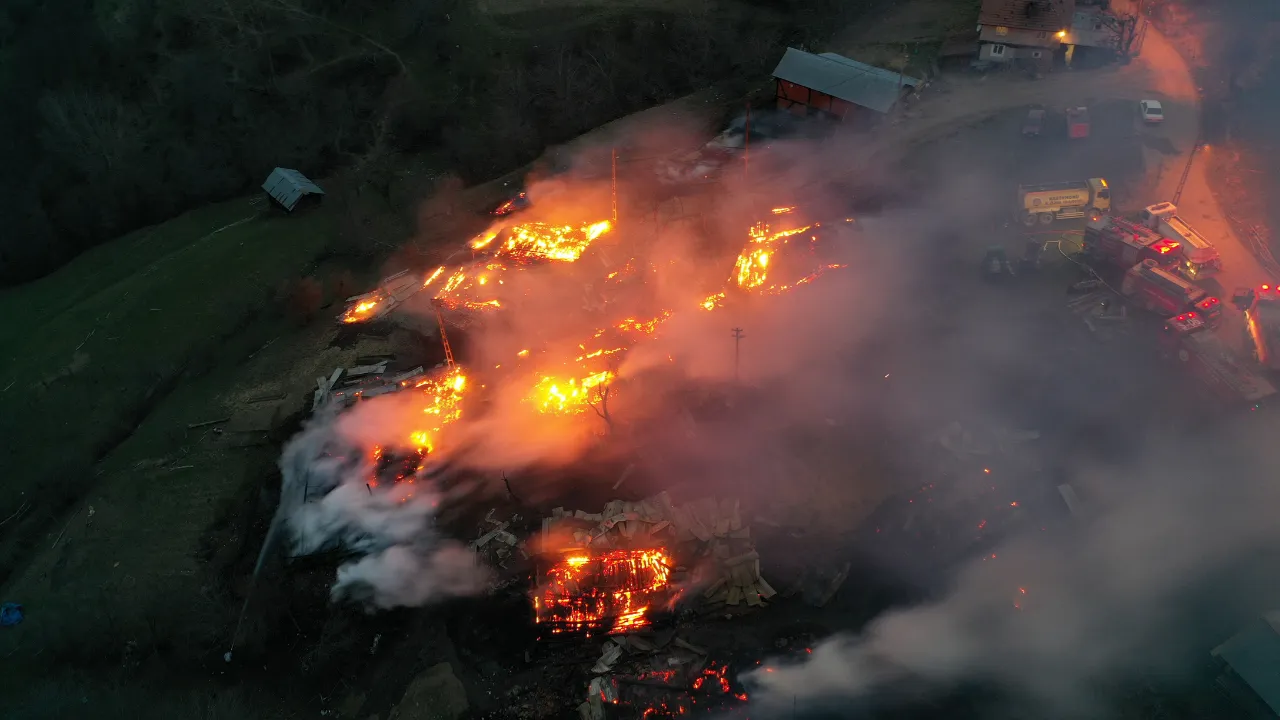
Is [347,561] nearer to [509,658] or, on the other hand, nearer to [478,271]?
[509,658]

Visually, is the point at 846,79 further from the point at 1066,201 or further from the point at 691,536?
the point at 691,536

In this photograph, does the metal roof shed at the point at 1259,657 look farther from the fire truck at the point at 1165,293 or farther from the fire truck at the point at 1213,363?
the fire truck at the point at 1165,293

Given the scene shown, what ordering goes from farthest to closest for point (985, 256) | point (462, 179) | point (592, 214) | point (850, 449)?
1. point (462, 179)
2. point (592, 214)
3. point (985, 256)
4. point (850, 449)

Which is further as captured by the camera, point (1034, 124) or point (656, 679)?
point (1034, 124)

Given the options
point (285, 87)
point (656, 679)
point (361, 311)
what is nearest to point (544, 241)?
point (361, 311)

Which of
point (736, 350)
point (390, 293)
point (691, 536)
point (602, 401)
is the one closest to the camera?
point (691, 536)

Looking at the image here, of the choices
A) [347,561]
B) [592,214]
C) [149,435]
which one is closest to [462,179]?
[592,214]

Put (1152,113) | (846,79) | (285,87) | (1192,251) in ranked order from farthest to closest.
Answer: (285,87) → (846,79) → (1152,113) → (1192,251)
